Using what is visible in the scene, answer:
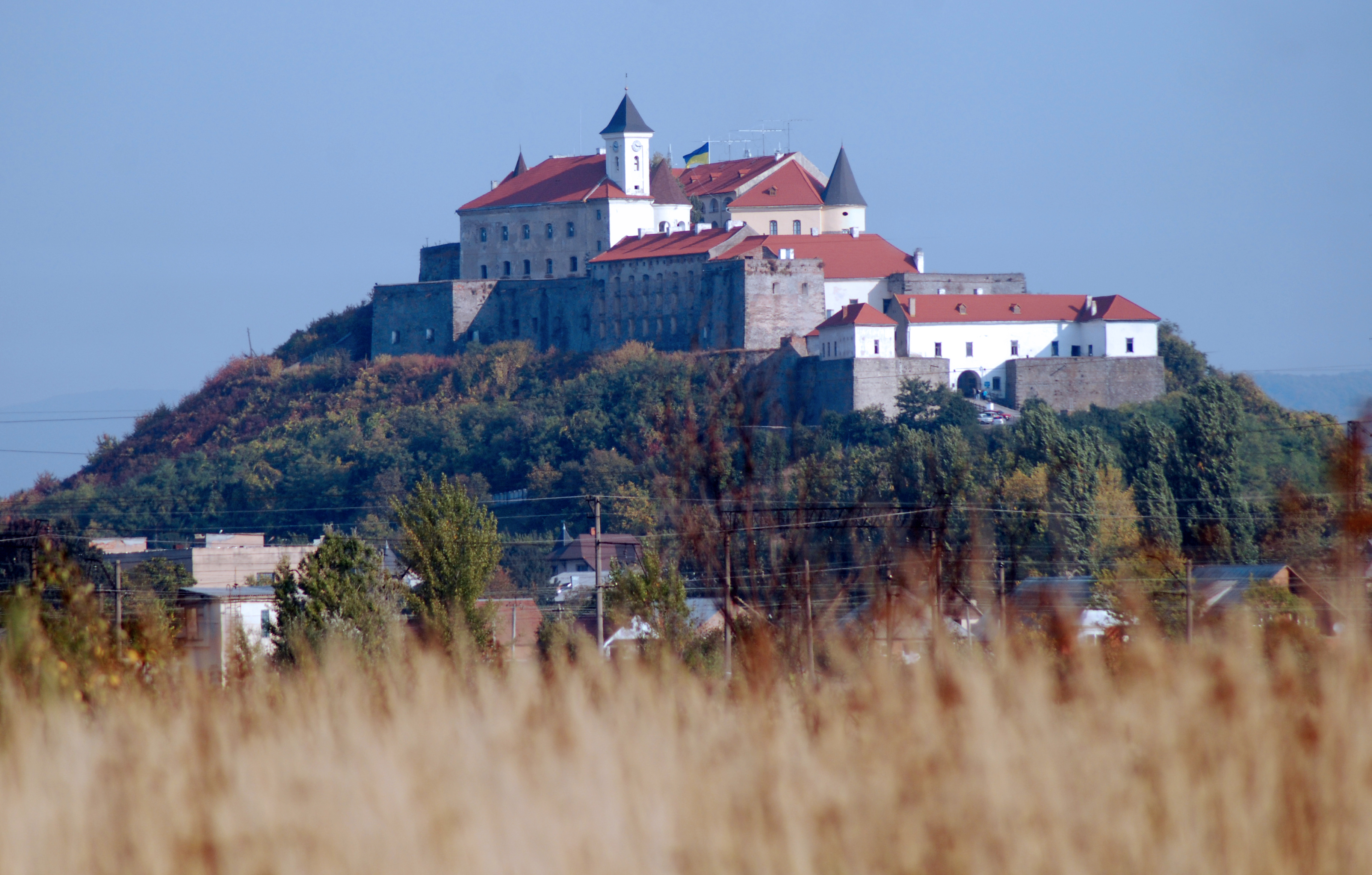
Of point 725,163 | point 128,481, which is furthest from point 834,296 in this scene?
point 128,481

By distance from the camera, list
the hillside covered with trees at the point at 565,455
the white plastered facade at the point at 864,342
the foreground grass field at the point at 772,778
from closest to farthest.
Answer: the foreground grass field at the point at 772,778 < the hillside covered with trees at the point at 565,455 < the white plastered facade at the point at 864,342

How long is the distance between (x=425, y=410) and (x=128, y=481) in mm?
13384

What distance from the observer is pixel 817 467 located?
310 inches

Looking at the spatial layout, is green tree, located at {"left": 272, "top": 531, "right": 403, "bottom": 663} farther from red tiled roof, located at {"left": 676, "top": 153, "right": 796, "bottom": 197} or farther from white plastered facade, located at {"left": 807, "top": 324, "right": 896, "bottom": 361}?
red tiled roof, located at {"left": 676, "top": 153, "right": 796, "bottom": 197}

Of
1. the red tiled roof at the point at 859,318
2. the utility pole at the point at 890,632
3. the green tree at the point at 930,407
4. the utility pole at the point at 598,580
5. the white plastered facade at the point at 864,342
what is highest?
the red tiled roof at the point at 859,318

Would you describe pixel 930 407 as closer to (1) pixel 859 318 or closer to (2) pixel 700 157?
(1) pixel 859 318

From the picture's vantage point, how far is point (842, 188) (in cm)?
7269

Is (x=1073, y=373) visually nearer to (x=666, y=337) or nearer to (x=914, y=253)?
(x=914, y=253)

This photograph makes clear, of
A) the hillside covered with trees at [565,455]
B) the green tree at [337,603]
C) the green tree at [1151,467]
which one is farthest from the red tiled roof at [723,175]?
the green tree at [337,603]

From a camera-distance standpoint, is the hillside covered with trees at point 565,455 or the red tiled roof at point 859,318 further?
the red tiled roof at point 859,318

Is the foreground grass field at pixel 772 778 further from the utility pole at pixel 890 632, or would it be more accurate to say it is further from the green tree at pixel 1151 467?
the green tree at pixel 1151 467

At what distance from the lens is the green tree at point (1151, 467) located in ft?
158

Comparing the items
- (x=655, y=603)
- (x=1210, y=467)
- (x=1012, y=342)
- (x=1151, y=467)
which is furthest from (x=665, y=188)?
(x=655, y=603)

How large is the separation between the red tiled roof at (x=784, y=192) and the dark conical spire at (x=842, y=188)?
0.45 meters
